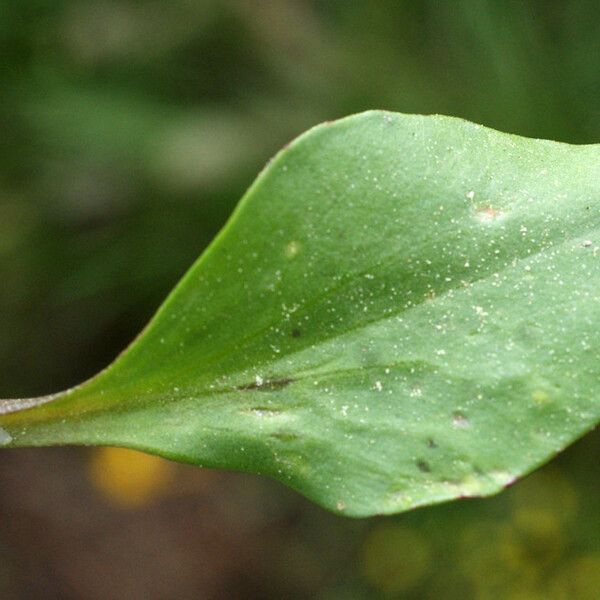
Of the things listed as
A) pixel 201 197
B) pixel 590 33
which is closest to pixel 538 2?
pixel 590 33

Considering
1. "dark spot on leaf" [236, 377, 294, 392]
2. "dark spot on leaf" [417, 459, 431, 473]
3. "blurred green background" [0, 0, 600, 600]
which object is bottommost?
"blurred green background" [0, 0, 600, 600]

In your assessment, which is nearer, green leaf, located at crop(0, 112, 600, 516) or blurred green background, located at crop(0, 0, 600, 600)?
green leaf, located at crop(0, 112, 600, 516)

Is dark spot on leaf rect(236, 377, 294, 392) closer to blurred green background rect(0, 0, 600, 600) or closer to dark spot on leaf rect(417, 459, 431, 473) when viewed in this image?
dark spot on leaf rect(417, 459, 431, 473)

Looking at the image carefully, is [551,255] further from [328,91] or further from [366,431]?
[328,91]

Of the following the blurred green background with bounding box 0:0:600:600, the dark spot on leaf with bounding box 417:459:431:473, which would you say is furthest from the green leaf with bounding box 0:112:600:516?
the blurred green background with bounding box 0:0:600:600

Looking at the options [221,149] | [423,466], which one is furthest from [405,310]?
[221,149]

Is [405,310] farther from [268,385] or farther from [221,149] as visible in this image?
[221,149]

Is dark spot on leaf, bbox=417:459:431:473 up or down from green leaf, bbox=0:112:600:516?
down
